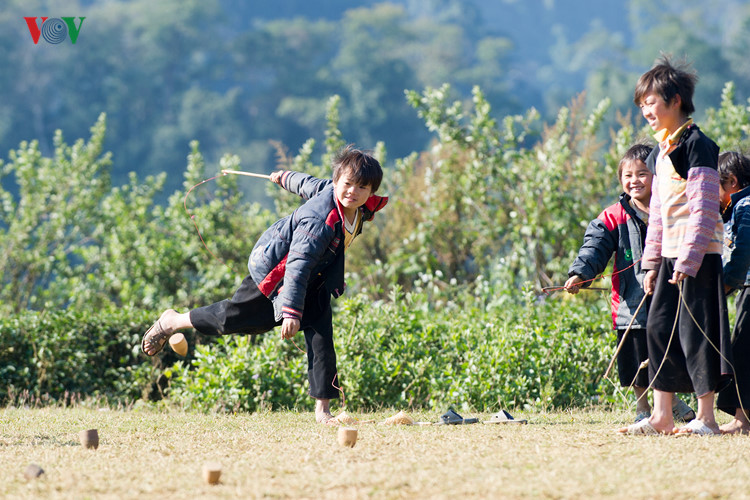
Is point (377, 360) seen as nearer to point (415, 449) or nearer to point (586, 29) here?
point (415, 449)

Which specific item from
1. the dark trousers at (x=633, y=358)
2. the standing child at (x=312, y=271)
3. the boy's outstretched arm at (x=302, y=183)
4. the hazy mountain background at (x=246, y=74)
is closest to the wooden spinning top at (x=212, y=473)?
the standing child at (x=312, y=271)

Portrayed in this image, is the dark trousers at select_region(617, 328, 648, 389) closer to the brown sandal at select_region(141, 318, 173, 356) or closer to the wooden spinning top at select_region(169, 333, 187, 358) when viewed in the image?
the wooden spinning top at select_region(169, 333, 187, 358)

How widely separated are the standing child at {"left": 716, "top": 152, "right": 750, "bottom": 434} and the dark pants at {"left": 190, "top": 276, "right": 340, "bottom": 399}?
6.07 ft

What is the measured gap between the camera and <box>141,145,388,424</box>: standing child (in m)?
4.08

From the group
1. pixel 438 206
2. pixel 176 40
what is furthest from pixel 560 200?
pixel 176 40

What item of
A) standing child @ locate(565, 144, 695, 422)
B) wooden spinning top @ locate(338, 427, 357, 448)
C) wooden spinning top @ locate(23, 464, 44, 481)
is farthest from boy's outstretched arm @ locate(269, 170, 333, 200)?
wooden spinning top @ locate(23, 464, 44, 481)

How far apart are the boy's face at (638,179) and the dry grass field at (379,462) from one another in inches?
44.0

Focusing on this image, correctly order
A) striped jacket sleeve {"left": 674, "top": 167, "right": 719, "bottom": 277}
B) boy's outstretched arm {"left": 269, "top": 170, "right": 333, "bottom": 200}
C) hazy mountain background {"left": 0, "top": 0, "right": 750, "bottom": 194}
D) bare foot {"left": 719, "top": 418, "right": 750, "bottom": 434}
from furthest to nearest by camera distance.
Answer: hazy mountain background {"left": 0, "top": 0, "right": 750, "bottom": 194} < boy's outstretched arm {"left": 269, "top": 170, "right": 333, "bottom": 200} < bare foot {"left": 719, "top": 418, "right": 750, "bottom": 434} < striped jacket sleeve {"left": 674, "top": 167, "right": 719, "bottom": 277}

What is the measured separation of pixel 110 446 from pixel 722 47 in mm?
58435

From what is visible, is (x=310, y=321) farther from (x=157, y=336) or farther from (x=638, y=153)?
(x=638, y=153)

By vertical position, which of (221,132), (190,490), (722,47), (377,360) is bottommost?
(190,490)

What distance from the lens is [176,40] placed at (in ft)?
179

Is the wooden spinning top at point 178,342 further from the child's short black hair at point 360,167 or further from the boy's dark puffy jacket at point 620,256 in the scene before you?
the boy's dark puffy jacket at point 620,256

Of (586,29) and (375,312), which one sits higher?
(586,29)
